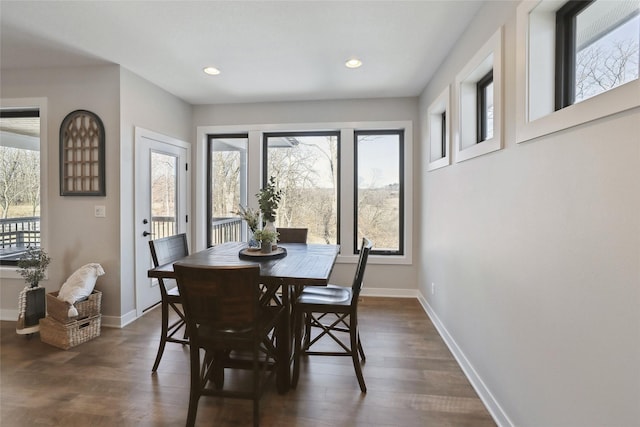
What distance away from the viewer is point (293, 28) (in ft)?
7.87

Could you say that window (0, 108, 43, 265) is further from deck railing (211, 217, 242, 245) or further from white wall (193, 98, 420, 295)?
white wall (193, 98, 420, 295)

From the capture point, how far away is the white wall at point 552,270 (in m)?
1.02

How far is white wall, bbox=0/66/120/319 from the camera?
3100mm

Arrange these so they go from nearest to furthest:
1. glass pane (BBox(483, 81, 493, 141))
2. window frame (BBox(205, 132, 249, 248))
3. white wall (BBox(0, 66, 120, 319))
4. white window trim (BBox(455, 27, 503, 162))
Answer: white window trim (BBox(455, 27, 503, 162)) < glass pane (BBox(483, 81, 493, 141)) < white wall (BBox(0, 66, 120, 319)) < window frame (BBox(205, 132, 249, 248))

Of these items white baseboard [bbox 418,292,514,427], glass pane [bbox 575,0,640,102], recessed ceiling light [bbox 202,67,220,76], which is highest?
recessed ceiling light [bbox 202,67,220,76]

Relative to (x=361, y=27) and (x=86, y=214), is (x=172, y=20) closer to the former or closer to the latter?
(x=361, y=27)

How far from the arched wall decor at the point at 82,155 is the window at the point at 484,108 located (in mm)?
3446

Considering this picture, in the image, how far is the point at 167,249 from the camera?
260 centimetres

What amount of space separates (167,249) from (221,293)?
49.9 inches

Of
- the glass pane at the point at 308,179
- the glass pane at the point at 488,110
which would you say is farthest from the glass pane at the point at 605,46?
the glass pane at the point at 308,179

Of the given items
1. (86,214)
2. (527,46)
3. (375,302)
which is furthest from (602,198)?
(86,214)

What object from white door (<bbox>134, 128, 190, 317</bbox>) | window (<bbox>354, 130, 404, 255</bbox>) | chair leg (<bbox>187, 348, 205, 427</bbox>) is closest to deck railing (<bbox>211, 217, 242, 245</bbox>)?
white door (<bbox>134, 128, 190, 317</bbox>)

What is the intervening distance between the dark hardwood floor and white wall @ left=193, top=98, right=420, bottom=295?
126 cm

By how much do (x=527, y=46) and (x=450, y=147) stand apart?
48.3 inches
